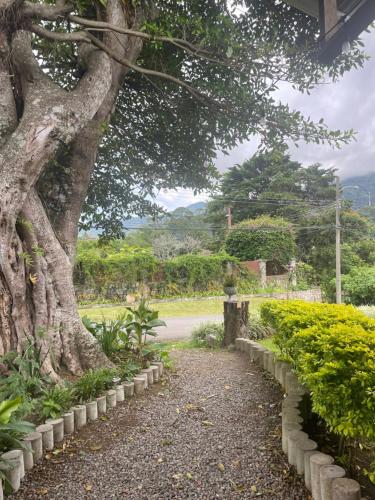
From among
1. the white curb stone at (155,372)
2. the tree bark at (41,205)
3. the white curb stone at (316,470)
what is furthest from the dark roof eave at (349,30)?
the white curb stone at (155,372)

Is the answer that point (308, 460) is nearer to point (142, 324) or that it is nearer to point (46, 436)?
point (46, 436)

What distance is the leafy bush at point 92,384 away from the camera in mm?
2943

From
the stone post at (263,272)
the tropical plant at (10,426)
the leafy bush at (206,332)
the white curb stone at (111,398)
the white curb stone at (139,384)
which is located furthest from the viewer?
the stone post at (263,272)

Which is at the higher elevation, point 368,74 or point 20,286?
point 368,74

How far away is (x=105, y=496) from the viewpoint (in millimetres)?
1932

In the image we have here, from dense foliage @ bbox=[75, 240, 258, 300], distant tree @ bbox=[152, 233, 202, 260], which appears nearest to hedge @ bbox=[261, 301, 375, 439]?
dense foliage @ bbox=[75, 240, 258, 300]

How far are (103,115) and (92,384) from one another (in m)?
2.88

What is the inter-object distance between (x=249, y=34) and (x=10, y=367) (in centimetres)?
537

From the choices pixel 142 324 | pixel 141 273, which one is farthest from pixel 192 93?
pixel 141 273

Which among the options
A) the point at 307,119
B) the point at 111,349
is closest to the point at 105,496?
the point at 111,349

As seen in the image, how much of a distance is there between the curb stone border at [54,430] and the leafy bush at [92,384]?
0.21ft

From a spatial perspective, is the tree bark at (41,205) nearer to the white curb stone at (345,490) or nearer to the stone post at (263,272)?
the white curb stone at (345,490)

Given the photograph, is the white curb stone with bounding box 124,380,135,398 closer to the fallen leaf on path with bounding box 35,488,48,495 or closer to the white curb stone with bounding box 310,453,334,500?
the fallen leaf on path with bounding box 35,488,48,495

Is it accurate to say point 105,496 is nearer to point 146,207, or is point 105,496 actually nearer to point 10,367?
point 10,367
